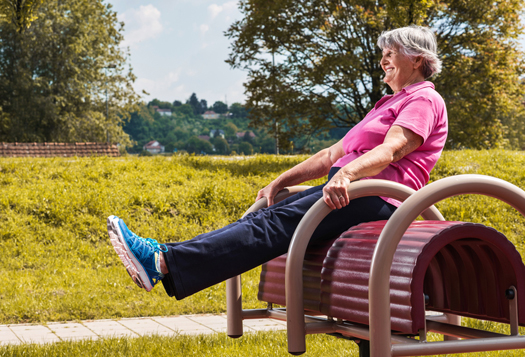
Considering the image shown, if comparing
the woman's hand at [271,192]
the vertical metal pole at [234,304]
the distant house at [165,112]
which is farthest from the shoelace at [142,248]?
the distant house at [165,112]

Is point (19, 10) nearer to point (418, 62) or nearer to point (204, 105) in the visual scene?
point (418, 62)

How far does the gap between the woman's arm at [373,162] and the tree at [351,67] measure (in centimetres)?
1556

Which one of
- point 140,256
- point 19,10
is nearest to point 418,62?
point 140,256

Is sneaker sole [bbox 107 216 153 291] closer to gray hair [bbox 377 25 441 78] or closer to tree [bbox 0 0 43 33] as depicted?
gray hair [bbox 377 25 441 78]

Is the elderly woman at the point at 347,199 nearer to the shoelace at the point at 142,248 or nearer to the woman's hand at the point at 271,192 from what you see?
the shoelace at the point at 142,248

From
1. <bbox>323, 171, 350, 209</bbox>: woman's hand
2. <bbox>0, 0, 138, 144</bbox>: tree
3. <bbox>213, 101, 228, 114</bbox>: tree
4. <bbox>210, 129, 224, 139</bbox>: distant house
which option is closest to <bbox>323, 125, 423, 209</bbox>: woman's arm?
<bbox>323, 171, 350, 209</bbox>: woman's hand

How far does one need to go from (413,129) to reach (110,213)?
239 inches

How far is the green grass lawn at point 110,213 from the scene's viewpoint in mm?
5219

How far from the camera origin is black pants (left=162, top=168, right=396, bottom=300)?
213 cm

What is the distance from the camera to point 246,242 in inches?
87.2

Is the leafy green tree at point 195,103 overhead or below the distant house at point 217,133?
overhead

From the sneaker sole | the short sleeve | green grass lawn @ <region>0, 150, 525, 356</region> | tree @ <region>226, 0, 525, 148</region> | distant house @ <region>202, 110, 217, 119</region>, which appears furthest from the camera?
distant house @ <region>202, 110, 217, 119</region>

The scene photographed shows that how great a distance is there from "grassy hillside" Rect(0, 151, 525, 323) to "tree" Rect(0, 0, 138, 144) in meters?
24.0

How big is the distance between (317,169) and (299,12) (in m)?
17.0
